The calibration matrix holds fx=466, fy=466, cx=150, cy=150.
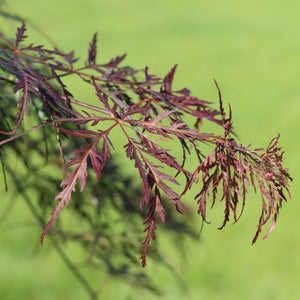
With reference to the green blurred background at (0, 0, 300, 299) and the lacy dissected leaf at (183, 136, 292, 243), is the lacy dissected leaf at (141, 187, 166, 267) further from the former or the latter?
the green blurred background at (0, 0, 300, 299)

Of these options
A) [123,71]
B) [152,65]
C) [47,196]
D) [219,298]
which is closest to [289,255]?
[219,298]

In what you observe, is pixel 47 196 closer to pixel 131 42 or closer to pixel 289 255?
pixel 289 255

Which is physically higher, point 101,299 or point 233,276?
point 233,276

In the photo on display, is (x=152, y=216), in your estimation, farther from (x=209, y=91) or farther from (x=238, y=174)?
(x=209, y=91)

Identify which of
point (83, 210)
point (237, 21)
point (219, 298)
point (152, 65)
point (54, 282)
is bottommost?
point (54, 282)

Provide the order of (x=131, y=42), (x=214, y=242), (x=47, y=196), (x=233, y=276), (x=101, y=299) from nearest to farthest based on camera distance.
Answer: (x=47, y=196) < (x=101, y=299) < (x=233, y=276) < (x=214, y=242) < (x=131, y=42)

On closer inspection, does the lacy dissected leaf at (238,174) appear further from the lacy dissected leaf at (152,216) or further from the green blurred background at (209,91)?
the green blurred background at (209,91)

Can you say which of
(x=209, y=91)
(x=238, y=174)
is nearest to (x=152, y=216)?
(x=238, y=174)

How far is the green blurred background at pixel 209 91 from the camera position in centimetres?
238

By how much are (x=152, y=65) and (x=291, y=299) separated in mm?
3452

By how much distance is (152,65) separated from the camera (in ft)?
17.4

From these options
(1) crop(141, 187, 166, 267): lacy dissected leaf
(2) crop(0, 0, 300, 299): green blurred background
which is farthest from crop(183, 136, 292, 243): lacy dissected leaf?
(2) crop(0, 0, 300, 299): green blurred background

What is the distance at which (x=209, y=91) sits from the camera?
4.66 metres

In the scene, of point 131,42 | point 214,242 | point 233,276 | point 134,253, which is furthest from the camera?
point 131,42
